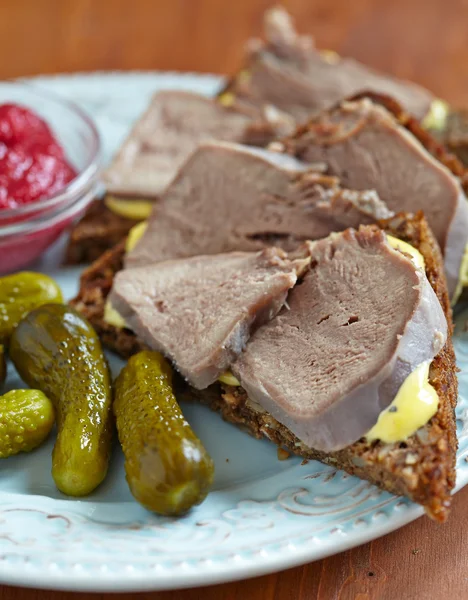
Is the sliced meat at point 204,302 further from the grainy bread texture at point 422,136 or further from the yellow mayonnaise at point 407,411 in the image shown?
the grainy bread texture at point 422,136

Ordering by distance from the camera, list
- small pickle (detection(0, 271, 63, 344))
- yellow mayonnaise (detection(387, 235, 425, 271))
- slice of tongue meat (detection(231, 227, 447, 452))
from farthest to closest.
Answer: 1. small pickle (detection(0, 271, 63, 344))
2. yellow mayonnaise (detection(387, 235, 425, 271))
3. slice of tongue meat (detection(231, 227, 447, 452))

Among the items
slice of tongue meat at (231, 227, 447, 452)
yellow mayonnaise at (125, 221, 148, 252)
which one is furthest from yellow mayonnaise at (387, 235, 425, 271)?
yellow mayonnaise at (125, 221, 148, 252)

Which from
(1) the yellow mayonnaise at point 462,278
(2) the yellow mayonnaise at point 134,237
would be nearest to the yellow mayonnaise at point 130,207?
(2) the yellow mayonnaise at point 134,237

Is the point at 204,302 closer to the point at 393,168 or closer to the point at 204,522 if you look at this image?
the point at 204,522

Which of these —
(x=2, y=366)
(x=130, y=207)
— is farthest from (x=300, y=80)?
(x=2, y=366)

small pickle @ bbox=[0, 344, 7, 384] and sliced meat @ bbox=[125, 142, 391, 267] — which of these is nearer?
small pickle @ bbox=[0, 344, 7, 384]

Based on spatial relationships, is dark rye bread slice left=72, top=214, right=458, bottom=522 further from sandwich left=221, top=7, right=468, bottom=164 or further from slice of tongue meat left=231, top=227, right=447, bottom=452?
sandwich left=221, top=7, right=468, bottom=164
